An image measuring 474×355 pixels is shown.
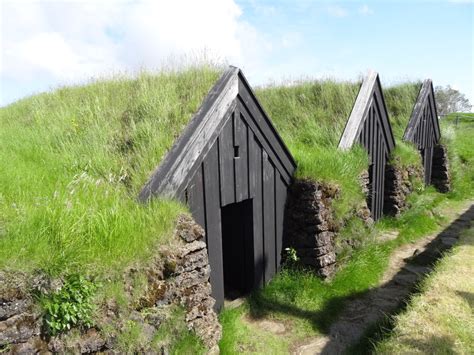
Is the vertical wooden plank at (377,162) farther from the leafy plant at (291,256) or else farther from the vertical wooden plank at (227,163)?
the vertical wooden plank at (227,163)

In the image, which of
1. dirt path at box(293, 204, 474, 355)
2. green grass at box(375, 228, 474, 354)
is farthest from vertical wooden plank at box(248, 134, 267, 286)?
green grass at box(375, 228, 474, 354)

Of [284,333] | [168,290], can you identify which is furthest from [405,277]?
[168,290]

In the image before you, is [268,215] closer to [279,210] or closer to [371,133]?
[279,210]

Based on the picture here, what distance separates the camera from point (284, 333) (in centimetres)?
556

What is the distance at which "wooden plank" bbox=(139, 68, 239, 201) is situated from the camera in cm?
448

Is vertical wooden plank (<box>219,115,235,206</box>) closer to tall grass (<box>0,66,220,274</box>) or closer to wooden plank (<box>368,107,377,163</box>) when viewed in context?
tall grass (<box>0,66,220,274</box>)

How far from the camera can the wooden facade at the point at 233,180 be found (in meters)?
4.82

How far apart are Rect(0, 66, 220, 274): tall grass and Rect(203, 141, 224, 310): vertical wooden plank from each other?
0.63 metres

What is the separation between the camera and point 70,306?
9.61 ft

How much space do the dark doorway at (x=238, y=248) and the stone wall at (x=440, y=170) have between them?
1139 centimetres

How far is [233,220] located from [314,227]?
4.84 ft

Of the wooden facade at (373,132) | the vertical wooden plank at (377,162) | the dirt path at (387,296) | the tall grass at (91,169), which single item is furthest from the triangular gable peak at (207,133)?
the vertical wooden plank at (377,162)

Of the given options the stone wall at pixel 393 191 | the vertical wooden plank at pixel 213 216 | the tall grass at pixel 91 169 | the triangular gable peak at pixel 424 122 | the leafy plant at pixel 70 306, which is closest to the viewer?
the leafy plant at pixel 70 306

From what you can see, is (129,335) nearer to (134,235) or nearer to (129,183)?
(134,235)
